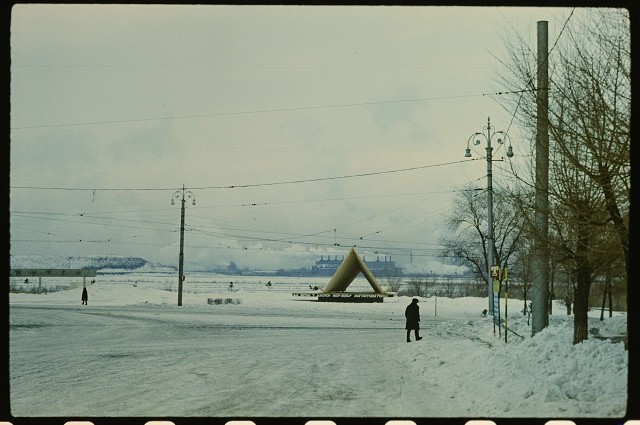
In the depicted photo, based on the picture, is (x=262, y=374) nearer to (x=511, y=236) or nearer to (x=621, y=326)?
(x=621, y=326)

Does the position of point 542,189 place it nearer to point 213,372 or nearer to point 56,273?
point 213,372

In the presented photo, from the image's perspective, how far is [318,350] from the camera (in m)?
20.2

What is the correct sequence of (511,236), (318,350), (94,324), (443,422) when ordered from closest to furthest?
(443,422) < (318,350) < (94,324) < (511,236)

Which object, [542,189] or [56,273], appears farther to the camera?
[56,273]

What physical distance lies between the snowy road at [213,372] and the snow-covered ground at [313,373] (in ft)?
0.11

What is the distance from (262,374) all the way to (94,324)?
1709 cm

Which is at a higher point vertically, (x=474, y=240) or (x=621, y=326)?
(x=474, y=240)

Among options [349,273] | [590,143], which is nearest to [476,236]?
[349,273]

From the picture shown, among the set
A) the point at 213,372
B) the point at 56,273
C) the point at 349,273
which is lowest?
the point at 213,372

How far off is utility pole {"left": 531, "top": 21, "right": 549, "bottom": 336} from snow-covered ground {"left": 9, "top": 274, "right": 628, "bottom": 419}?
34.8 inches

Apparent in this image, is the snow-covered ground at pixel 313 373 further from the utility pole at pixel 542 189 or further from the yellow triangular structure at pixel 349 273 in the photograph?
the yellow triangular structure at pixel 349 273

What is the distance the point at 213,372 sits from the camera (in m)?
Result: 15.4

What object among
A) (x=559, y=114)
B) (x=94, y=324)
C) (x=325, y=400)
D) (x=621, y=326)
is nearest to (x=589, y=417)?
(x=325, y=400)

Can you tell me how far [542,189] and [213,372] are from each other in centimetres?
786
